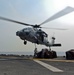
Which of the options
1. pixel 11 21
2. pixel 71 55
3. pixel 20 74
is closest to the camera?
pixel 20 74

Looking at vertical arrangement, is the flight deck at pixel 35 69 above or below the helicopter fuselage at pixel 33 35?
below

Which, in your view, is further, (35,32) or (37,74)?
(35,32)

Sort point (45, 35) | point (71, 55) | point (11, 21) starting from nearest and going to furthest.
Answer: point (71, 55) < point (11, 21) < point (45, 35)

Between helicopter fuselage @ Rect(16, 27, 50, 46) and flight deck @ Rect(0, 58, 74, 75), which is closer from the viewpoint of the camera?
flight deck @ Rect(0, 58, 74, 75)

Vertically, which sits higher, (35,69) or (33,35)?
(33,35)

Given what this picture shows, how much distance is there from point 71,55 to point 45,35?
68.7ft

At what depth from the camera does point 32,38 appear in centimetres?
6456

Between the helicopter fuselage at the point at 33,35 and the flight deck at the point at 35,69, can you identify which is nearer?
the flight deck at the point at 35,69

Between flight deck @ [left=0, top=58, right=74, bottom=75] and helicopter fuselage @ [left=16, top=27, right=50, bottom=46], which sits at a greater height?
helicopter fuselage @ [left=16, top=27, right=50, bottom=46]

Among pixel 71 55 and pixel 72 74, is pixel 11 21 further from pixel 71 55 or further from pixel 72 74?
pixel 72 74

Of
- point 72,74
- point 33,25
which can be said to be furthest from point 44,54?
point 72,74

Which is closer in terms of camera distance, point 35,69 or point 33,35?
point 35,69

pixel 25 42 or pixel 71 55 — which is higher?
pixel 25 42

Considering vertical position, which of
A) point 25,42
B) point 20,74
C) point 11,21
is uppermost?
point 11,21
